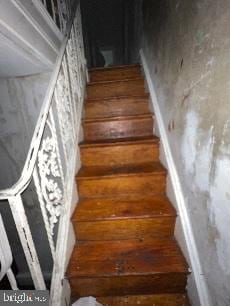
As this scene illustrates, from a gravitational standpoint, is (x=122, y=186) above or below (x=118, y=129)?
below

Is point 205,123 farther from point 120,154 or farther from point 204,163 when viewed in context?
point 120,154

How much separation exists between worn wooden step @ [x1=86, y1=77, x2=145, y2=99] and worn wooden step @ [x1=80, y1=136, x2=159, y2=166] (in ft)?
3.33

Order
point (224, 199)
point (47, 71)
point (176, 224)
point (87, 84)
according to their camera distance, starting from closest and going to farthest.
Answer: point (224, 199) < point (176, 224) < point (47, 71) < point (87, 84)

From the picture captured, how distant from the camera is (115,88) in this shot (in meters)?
2.87

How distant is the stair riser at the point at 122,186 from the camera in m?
1.80

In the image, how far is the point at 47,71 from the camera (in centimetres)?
179

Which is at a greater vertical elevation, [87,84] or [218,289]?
[87,84]

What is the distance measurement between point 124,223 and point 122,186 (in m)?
0.35

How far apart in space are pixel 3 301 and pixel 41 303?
0.20 meters

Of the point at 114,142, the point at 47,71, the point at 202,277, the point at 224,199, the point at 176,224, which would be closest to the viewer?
the point at 224,199

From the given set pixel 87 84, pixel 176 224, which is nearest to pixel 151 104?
pixel 87 84

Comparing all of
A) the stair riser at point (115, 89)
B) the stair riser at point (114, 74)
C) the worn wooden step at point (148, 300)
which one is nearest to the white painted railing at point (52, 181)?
the worn wooden step at point (148, 300)

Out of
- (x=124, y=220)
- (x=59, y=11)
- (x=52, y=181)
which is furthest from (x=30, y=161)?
(x=59, y=11)

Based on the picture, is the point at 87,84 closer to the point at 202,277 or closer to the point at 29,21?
the point at 29,21
